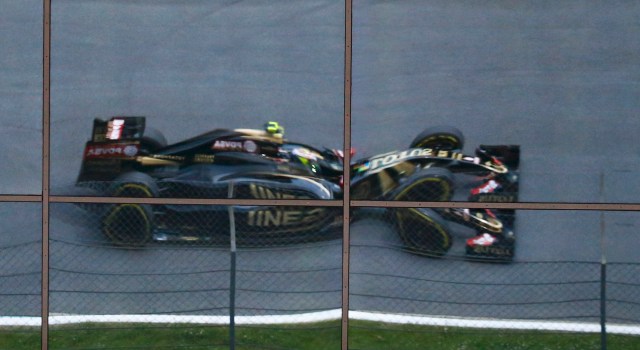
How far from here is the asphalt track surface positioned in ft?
24.0

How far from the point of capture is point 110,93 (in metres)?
7.50

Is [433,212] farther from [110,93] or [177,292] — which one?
[110,93]

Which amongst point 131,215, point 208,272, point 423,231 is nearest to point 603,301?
point 423,231

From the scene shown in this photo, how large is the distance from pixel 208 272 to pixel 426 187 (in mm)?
1981

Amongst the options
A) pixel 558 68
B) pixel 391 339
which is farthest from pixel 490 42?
pixel 391 339

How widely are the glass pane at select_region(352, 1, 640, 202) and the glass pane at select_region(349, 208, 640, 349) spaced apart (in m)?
0.30

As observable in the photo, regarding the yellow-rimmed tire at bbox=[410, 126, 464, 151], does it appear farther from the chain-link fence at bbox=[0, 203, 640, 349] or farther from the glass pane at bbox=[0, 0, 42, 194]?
the glass pane at bbox=[0, 0, 42, 194]

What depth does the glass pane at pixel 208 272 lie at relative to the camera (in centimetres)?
750

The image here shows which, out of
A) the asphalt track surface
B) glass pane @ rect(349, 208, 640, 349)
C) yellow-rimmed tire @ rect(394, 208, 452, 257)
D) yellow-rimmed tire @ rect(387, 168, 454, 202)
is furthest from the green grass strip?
yellow-rimmed tire @ rect(387, 168, 454, 202)

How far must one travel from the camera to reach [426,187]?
745cm

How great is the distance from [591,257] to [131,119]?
402 cm

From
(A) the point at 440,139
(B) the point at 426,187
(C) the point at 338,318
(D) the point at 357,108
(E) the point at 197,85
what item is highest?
(E) the point at 197,85

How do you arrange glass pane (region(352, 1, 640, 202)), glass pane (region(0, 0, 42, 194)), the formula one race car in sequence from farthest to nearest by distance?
glass pane (region(0, 0, 42, 194)) < the formula one race car < glass pane (region(352, 1, 640, 202))

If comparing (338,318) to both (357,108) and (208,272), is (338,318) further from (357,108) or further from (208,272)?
(357,108)
